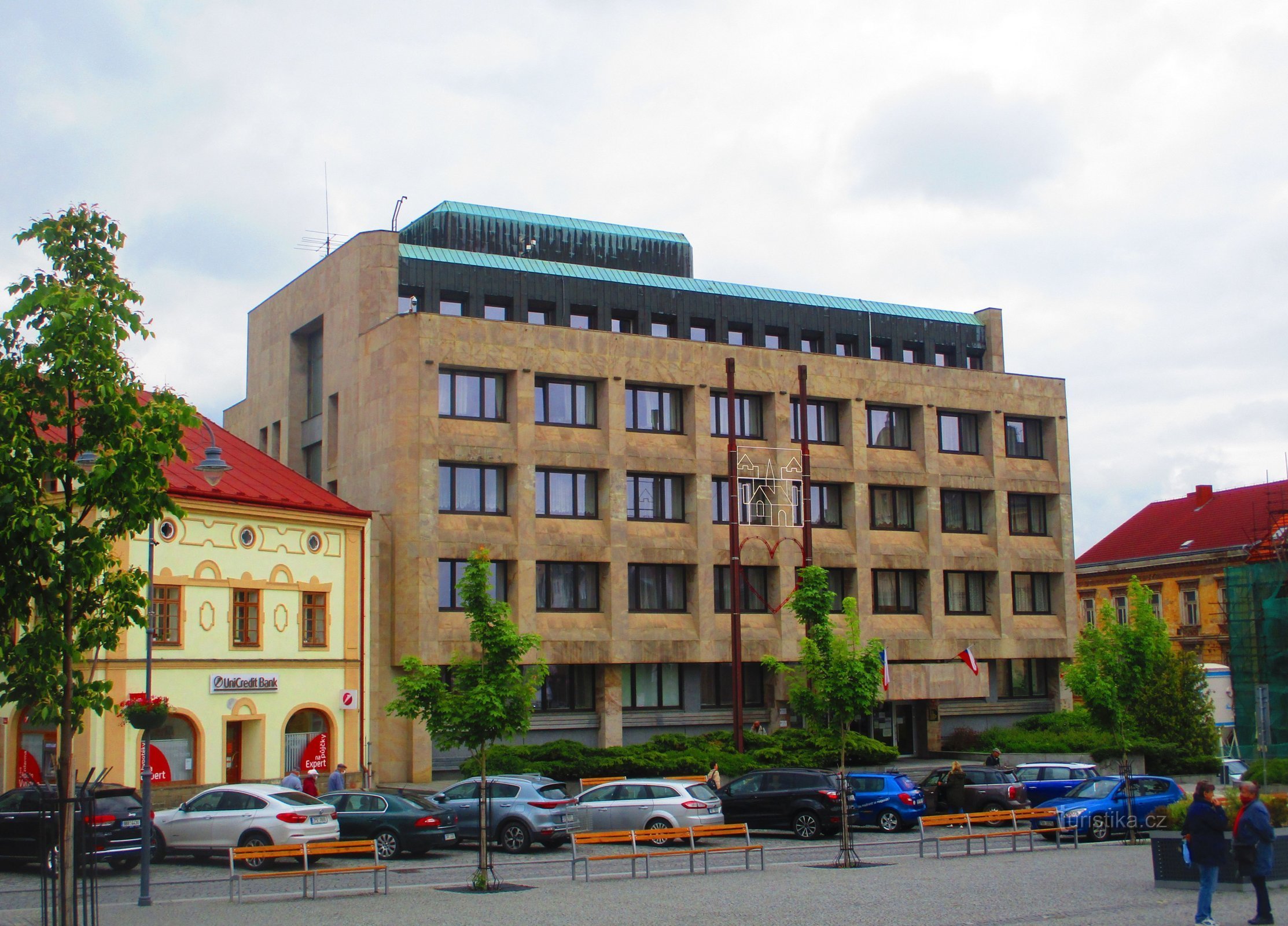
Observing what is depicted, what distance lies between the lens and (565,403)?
150 ft

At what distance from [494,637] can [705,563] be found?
2224cm

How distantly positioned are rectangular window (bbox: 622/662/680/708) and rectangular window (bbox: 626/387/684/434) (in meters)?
7.88

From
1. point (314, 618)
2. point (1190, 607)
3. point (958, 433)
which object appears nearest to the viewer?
point (314, 618)

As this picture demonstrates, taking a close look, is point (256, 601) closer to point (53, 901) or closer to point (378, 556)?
point (378, 556)

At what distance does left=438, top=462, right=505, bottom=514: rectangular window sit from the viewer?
142ft

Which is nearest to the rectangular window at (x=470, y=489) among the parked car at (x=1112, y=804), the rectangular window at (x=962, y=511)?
the rectangular window at (x=962, y=511)

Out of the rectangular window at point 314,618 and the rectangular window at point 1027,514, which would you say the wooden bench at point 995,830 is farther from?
the rectangular window at point 1027,514

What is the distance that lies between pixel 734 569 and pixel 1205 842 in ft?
94.6

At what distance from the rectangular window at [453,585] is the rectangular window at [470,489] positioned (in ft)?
5.38

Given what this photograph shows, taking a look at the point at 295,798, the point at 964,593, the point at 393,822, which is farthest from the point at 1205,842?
the point at 964,593

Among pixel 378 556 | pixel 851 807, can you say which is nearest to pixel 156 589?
pixel 378 556

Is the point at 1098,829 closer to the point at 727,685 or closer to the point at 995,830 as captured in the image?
the point at 995,830

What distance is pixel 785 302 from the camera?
5247cm

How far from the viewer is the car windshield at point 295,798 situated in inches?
1021
